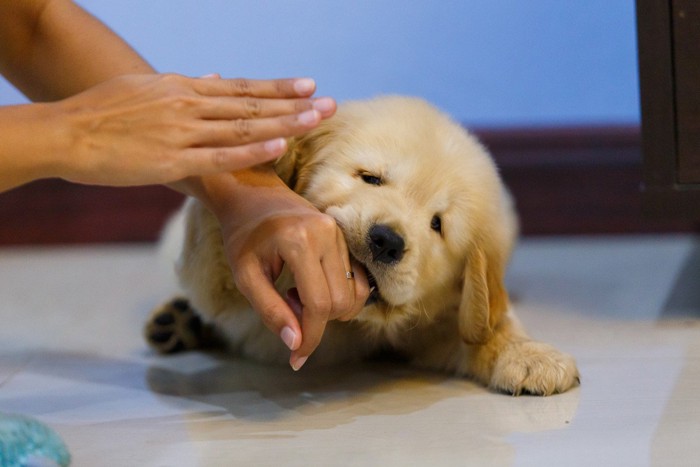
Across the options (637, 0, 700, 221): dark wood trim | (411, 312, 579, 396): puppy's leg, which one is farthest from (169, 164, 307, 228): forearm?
(637, 0, 700, 221): dark wood trim

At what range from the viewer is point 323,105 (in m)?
1.41

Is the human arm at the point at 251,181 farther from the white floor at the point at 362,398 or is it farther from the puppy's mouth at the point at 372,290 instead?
the white floor at the point at 362,398

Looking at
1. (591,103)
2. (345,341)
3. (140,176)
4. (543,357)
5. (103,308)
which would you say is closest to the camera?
(140,176)

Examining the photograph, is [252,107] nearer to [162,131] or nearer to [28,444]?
[162,131]

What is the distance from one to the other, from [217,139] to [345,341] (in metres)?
0.65

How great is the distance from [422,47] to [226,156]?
73.1 inches

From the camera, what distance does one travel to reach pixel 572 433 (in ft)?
4.74

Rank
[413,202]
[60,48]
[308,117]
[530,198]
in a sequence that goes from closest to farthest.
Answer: [308,117] < [413,202] < [60,48] < [530,198]

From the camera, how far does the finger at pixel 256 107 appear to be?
4.40ft

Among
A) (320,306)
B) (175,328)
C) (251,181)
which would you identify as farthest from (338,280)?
(175,328)

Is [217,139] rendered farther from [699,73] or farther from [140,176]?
[699,73]

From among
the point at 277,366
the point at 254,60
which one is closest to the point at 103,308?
the point at 277,366

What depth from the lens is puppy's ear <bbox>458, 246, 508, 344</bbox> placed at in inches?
66.4

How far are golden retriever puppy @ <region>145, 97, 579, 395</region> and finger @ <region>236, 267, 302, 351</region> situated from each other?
17cm
